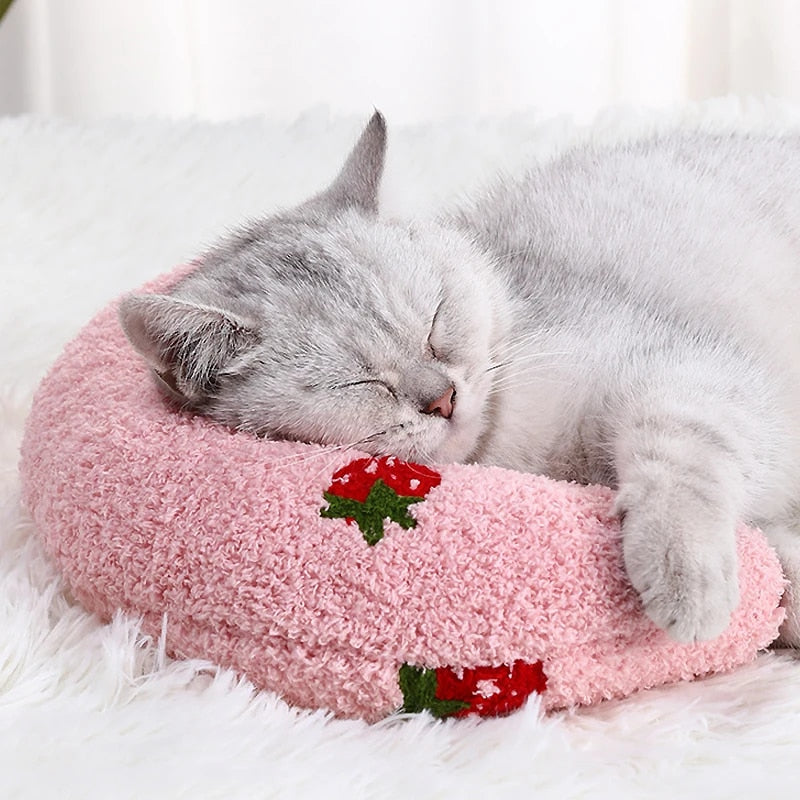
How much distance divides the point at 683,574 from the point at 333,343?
347mm

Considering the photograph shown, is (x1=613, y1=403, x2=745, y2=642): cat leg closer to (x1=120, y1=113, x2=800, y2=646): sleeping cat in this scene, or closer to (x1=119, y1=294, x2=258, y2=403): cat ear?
(x1=120, y1=113, x2=800, y2=646): sleeping cat

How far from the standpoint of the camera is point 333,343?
958 millimetres

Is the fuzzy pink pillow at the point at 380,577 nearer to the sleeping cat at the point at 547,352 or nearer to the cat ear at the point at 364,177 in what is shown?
the sleeping cat at the point at 547,352

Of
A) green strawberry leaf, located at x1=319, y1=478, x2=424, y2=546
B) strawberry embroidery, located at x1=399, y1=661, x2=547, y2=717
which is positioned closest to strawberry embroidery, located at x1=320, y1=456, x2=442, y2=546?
green strawberry leaf, located at x1=319, y1=478, x2=424, y2=546

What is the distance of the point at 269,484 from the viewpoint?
0.86m

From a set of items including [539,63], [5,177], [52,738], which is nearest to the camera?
[52,738]

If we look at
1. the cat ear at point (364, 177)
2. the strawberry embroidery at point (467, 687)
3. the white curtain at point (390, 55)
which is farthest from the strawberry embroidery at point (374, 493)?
the white curtain at point (390, 55)

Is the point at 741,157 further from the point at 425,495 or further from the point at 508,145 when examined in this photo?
the point at 425,495

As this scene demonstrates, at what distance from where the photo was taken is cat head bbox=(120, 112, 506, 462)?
0.94 meters

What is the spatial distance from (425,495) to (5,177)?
1.29 meters

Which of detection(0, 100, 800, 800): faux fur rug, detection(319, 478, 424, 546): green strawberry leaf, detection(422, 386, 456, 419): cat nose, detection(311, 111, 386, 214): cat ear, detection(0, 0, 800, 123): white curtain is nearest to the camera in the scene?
detection(0, 100, 800, 800): faux fur rug

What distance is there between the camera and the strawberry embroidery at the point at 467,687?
2.69ft

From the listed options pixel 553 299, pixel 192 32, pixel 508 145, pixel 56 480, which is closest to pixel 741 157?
pixel 553 299

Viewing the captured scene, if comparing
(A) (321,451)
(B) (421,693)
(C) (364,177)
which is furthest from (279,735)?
(C) (364,177)
